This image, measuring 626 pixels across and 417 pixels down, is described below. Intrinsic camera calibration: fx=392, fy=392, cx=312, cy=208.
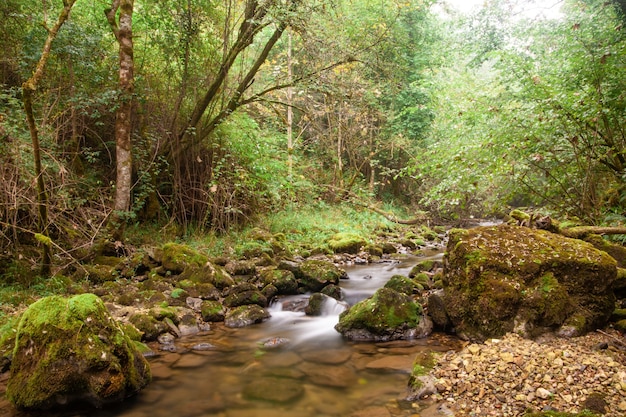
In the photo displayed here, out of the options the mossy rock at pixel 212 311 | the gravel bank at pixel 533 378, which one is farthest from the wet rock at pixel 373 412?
the mossy rock at pixel 212 311

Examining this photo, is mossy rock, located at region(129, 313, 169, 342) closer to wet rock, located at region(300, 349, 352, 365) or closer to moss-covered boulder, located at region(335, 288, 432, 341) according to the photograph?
wet rock, located at region(300, 349, 352, 365)

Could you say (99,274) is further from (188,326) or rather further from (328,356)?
(328,356)

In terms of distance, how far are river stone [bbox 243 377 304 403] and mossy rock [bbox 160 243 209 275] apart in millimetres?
3849

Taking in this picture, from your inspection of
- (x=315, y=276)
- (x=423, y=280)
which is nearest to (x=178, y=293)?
(x=315, y=276)

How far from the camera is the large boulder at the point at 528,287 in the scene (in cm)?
471

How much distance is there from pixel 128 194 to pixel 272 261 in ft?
11.8

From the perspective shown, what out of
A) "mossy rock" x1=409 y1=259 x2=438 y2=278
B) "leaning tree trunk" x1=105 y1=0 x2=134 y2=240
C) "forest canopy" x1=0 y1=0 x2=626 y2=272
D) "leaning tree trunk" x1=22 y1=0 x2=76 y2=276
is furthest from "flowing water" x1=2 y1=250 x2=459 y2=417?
"leaning tree trunk" x1=105 y1=0 x2=134 y2=240

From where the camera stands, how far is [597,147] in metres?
7.09

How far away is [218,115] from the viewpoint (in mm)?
10086

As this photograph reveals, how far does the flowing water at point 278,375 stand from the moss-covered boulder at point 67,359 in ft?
0.82

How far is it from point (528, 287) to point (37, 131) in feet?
23.2

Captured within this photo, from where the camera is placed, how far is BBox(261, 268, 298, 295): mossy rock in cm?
786

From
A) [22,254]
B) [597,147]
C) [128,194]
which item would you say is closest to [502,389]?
[597,147]

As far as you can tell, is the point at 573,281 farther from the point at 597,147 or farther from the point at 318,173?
the point at 318,173
